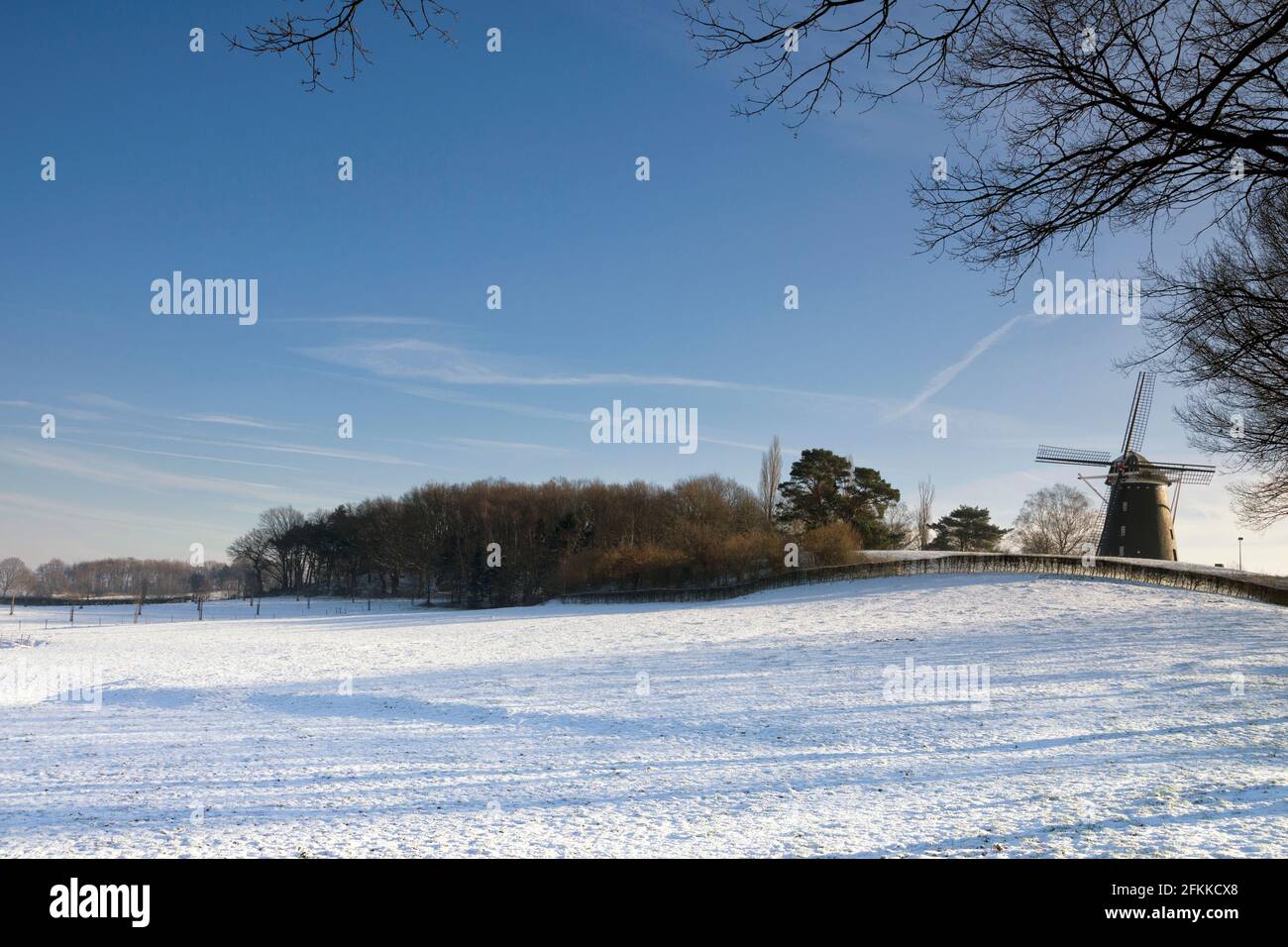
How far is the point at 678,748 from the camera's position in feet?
41.6

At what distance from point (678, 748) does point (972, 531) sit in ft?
235

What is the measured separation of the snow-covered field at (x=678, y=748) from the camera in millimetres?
8227

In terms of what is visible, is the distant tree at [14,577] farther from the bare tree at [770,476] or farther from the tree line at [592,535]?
the bare tree at [770,476]

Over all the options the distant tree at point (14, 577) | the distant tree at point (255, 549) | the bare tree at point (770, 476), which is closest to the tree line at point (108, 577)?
the distant tree at point (14, 577)

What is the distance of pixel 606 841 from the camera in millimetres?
7984

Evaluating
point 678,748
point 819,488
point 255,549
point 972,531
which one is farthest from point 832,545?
point 255,549

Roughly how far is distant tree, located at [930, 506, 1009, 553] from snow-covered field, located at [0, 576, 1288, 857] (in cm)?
5008

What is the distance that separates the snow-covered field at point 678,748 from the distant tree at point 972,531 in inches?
1971

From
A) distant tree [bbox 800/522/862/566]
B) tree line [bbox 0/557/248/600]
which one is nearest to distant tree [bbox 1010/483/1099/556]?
distant tree [bbox 800/522/862/566]

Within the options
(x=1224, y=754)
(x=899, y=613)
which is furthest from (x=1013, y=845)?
(x=899, y=613)

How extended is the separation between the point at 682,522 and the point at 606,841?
61.9m

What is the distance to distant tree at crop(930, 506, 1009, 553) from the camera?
76688mm

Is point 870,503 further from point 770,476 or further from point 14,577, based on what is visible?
point 14,577
